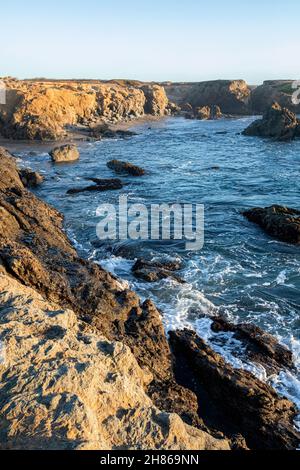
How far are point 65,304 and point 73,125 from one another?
5574 cm

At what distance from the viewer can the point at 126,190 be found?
3073cm

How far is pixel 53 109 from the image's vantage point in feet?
189

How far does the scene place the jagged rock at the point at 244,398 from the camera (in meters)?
8.41

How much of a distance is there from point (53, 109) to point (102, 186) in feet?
104

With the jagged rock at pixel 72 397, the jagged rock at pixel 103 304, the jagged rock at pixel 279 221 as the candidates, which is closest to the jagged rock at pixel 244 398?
the jagged rock at pixel 103 304

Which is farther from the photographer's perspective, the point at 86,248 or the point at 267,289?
the point at 86,248

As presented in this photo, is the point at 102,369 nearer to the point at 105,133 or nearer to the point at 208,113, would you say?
the point at 105,133

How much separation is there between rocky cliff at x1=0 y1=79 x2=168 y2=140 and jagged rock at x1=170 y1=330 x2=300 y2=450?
155 feet

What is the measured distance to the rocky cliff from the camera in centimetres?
5259

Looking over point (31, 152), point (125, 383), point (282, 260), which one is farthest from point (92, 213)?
point (31, 152)

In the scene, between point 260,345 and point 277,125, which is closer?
point 260,345

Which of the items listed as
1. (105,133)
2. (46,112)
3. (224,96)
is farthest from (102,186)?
(224,96)

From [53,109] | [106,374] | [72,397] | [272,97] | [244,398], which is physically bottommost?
[244,398]

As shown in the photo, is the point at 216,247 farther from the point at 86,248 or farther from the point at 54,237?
the point at 54,237
